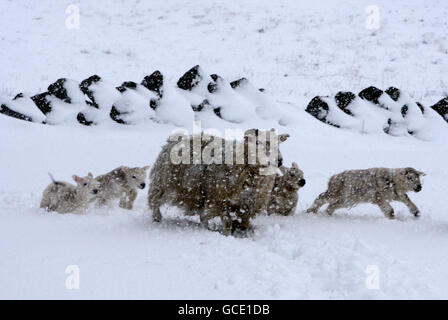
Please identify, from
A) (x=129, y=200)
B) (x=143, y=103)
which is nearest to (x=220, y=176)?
(x=129, y=200)

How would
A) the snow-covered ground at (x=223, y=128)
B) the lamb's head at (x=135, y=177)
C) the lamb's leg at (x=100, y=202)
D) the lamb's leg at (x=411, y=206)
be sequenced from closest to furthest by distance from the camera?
the snow-covered ground at (x=223, y=128)
the lamb's leg at (x=411, y=206)
the lamb's head at (x=135, y=177)
the lamb's leg at (x=100, y=202)

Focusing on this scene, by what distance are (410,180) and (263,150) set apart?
95.6 inches

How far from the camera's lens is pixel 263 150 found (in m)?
5.72

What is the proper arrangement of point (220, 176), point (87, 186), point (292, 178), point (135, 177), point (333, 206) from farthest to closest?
point (135, 177), point (333, 206), point (87, 186), point (292, 178), point (220, 176)

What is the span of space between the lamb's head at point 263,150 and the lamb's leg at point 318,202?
1.48 m

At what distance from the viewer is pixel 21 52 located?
680 inches

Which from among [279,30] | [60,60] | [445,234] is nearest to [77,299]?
[445,234]

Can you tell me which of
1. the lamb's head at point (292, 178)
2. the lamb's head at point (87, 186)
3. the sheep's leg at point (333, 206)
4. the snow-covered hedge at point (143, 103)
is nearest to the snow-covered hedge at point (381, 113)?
the snow-covered hedge at point (143, 103)

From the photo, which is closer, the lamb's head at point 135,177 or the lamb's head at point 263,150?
the lamb's head at point 263,150

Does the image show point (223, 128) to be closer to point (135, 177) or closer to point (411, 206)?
point (135, 177)

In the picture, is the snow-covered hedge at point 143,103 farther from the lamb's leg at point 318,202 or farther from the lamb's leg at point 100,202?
the lamb's leg at point 318,202

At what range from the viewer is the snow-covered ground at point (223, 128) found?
12.5 feet

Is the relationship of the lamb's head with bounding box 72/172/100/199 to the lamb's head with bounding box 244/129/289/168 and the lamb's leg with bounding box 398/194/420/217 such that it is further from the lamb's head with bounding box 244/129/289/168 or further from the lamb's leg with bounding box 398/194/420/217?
the lamb's leg with bounding box 398/194/420/217

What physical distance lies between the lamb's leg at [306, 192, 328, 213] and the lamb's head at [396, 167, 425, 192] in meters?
1.02
